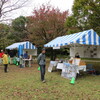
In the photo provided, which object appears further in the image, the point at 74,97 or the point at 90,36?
the point at 90,36

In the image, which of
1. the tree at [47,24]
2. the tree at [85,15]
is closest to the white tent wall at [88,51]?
the tree at [85,15]

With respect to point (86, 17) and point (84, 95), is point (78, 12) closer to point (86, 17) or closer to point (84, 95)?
point (86, 17)

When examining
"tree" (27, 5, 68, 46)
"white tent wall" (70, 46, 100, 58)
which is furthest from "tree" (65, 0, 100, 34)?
"tree" (27, 5, 68, 46)

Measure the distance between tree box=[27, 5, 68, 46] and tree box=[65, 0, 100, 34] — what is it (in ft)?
17.2

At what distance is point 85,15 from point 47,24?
673 cm

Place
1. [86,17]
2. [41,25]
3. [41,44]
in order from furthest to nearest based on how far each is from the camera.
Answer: [41,44], [41,25], [86,17]

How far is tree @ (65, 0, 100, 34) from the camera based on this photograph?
884cm

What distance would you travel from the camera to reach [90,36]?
7.27 m

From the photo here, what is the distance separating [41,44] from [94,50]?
797 centimetres

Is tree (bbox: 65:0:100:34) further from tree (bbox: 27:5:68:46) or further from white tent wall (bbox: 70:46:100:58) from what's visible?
tree (bbox: 27:5:68:46)

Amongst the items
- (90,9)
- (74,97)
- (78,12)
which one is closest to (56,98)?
(74,97)

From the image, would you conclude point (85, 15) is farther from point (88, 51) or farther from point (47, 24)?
point (47, 24)

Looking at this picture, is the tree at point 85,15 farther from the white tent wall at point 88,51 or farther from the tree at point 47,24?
the tree at point 47,24

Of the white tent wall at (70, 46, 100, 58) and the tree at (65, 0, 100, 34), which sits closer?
the tree at (65, 0, 100, 34)
